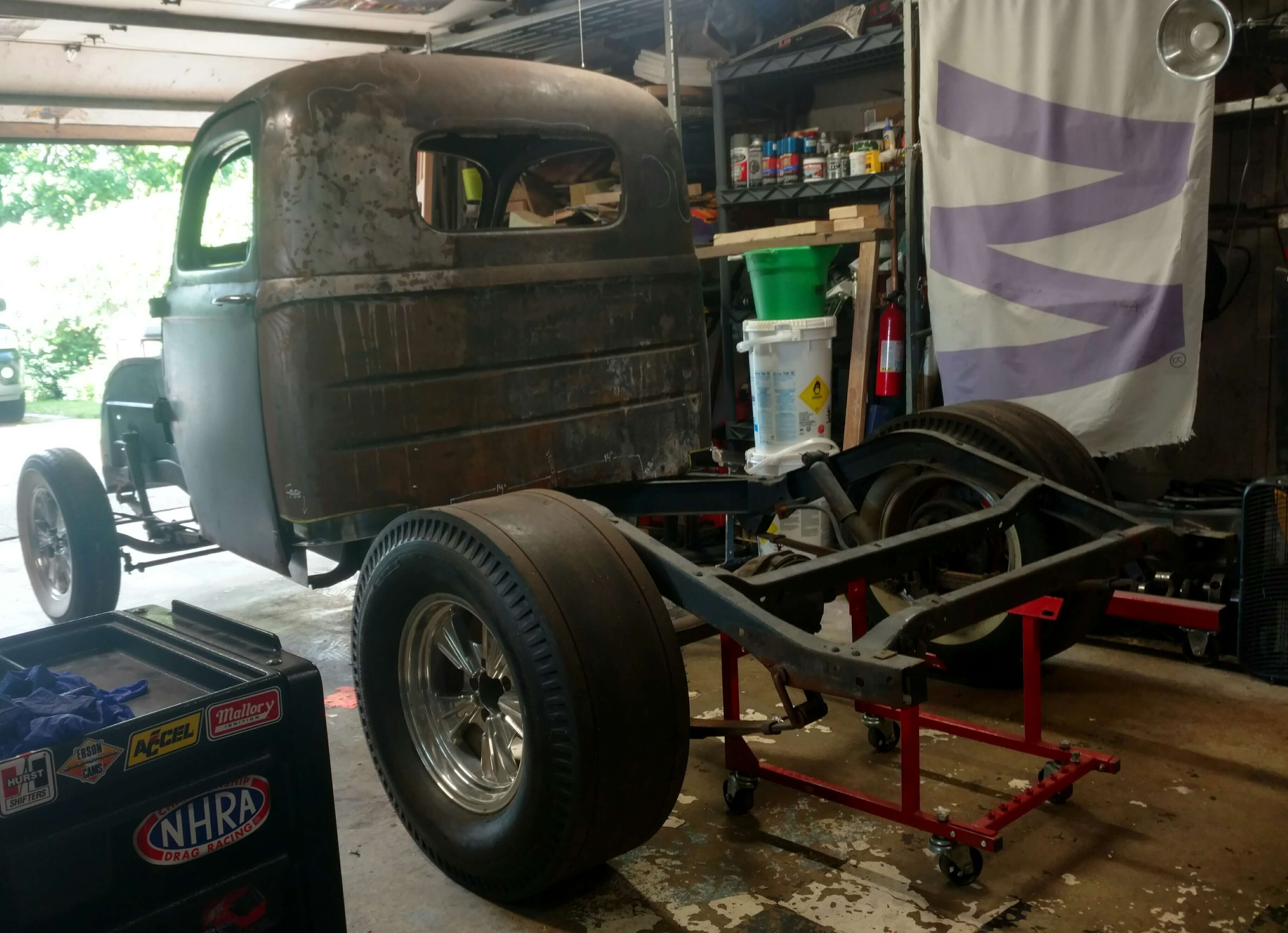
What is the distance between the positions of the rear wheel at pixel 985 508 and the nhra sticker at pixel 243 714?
7.02 feet

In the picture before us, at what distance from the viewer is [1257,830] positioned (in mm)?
2764

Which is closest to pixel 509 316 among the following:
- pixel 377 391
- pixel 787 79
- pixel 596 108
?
pixel 377 391

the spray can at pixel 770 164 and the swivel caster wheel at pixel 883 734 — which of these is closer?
the swivel caster wheel at pixel 883 734

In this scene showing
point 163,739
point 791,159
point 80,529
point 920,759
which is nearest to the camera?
point 163,739

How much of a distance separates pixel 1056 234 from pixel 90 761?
4289mm

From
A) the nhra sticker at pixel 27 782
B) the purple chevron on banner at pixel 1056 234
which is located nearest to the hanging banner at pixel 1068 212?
the purple chevron on banner at pixel 1056 234

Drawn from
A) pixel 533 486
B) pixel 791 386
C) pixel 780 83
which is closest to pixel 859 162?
pixel 791 386

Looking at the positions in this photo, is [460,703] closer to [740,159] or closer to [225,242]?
[225,242]

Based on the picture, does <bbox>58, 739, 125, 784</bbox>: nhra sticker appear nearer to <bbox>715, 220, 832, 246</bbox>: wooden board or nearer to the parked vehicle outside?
<bbox>715, 220, 832, 246</bbox>: wooden board

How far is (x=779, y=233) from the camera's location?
555cm

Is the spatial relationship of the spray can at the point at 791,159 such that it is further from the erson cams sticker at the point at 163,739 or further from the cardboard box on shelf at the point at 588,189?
the erson cams sticker at the point at 163,739

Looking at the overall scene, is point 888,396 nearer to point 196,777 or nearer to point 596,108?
point 596,108

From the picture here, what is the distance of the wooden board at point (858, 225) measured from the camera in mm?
5398

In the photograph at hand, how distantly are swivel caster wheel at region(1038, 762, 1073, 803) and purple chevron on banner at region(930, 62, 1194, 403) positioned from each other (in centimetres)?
218
